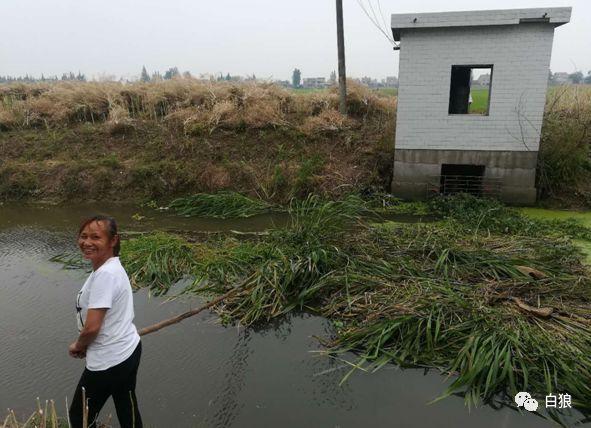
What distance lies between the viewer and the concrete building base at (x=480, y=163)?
801 cm

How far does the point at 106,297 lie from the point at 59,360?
2.12m

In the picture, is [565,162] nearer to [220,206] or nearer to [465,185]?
[465,185]

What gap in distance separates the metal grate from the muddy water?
197 inches

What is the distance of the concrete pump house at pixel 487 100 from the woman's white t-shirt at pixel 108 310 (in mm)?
6973

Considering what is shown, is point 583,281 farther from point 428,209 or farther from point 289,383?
point 428,209

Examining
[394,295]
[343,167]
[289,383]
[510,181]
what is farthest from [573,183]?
Answer: [289,383]

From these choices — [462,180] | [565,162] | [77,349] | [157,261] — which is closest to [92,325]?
[77,349]

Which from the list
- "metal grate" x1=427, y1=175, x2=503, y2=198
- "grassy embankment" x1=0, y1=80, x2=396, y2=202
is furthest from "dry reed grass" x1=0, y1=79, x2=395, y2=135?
"metal grate" x1=427, y1=175, x2=503, y2=198

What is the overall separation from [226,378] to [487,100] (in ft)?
23.1

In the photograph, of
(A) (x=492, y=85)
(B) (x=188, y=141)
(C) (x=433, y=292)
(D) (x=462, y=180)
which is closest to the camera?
(C) (x=433, y=292)

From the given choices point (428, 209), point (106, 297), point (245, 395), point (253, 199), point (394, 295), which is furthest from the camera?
point (253, 199)

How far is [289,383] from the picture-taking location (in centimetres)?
348

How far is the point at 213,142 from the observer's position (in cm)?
1062

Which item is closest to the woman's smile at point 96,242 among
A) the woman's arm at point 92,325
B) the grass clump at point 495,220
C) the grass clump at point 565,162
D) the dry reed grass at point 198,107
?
the woman's arm at point 92,325
